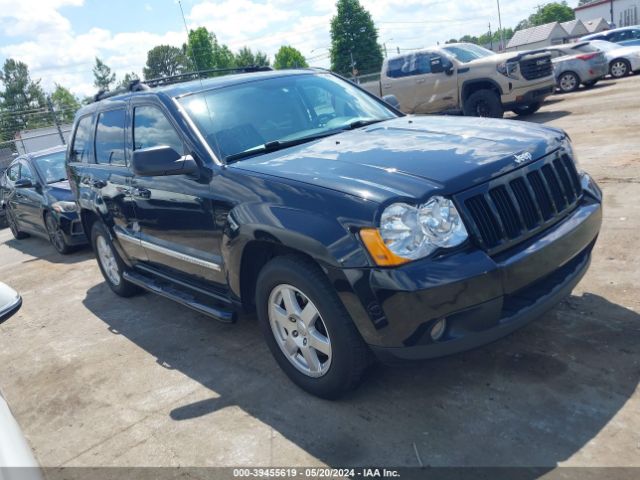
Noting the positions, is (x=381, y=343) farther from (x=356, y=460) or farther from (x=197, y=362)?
(x=197, y=362)

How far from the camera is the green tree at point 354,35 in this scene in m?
66.6

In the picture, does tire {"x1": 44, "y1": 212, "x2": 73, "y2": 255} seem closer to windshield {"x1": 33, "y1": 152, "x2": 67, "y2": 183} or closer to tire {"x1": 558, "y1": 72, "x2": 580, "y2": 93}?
windshield {"x1": 33, "y1": 152, "x2": 67, "y2": 183}

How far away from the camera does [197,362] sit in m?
4.30

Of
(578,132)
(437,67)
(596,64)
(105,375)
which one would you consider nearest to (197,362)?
(105,375)

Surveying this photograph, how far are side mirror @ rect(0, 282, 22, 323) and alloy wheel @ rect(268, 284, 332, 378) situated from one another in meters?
1.35

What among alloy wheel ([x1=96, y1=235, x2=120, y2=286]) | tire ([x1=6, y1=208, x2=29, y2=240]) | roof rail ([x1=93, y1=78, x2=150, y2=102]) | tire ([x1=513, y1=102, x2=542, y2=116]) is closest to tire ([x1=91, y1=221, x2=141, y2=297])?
alloy wheel ([x1=96, y1=235, x2=120, y2=286])

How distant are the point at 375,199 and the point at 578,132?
30.0ft

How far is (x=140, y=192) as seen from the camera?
465 cm

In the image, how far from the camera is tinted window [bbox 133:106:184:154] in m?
4.18

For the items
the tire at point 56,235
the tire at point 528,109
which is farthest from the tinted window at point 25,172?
the tire at point 528,109

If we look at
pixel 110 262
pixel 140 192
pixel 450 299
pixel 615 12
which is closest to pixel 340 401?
pixel 450 299

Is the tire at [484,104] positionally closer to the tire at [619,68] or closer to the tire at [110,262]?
the tire at [110,262]

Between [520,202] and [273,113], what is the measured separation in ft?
6.23

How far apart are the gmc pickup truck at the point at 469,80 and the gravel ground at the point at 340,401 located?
Answer: 810 centimetres
